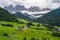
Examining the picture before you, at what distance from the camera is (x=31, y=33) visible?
172 metres

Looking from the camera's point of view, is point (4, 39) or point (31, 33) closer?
point (4, 39)

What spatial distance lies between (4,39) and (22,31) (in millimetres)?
61051

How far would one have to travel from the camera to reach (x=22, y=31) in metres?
175

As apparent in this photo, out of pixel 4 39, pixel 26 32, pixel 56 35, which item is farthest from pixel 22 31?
pixel 4 39

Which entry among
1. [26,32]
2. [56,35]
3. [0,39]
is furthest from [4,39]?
[56,35]

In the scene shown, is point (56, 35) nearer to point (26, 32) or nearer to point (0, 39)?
point (26, 32)

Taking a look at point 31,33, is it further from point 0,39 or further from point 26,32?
point 0,39

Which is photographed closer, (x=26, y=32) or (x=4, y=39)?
(x=4, y=39)

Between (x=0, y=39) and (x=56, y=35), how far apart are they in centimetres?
7210

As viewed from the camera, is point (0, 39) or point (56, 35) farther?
point (56, 35)

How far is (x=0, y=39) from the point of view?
11288cm

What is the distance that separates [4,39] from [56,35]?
7019cm

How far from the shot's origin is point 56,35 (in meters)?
176

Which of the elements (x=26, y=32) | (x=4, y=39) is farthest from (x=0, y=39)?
(x=26, y=32)
